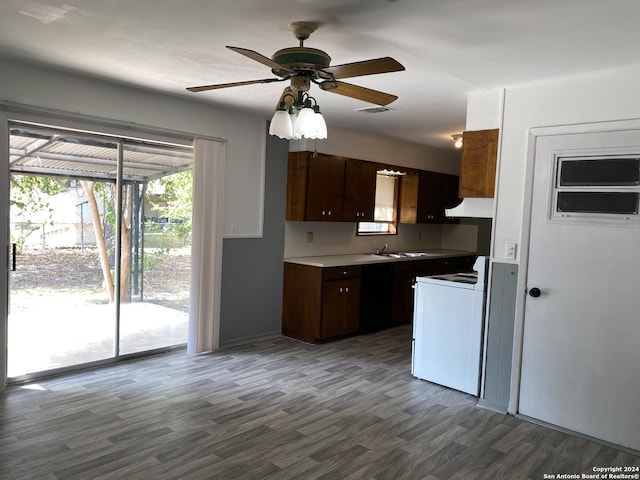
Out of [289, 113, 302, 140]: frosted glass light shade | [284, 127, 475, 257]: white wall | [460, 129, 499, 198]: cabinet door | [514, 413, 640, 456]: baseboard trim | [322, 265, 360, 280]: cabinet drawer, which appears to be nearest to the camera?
[289, 113, 302, 140]: frosted glass light shade

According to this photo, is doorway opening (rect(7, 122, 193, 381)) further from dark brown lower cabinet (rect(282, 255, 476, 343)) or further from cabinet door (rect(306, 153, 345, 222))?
cabinet door (rect(306, 153, 345, 222))

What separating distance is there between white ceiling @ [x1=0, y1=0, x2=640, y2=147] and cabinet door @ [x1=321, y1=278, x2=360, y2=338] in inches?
89.7

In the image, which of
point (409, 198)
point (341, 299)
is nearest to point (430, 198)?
point (409, 198)

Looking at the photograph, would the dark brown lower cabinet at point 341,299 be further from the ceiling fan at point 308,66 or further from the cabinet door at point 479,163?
the ceiling fan at point 308,66

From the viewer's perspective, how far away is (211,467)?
106 inches

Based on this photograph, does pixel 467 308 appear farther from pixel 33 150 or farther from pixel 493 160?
pixel 33 150

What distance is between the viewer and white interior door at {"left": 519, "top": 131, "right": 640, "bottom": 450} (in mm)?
3084

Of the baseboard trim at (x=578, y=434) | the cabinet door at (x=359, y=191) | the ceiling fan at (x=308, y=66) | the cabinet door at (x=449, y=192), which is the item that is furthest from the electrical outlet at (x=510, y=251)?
the cabinet door at (x=449, y=192)

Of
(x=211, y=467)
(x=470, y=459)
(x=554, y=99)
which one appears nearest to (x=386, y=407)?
(x=470, y=459)

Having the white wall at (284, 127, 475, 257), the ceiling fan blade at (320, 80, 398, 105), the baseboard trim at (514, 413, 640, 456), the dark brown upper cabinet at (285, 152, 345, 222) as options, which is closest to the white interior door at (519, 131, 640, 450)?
the baseboard trim at (514, 413, 640, 456)

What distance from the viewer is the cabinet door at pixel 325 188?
546 centimetres

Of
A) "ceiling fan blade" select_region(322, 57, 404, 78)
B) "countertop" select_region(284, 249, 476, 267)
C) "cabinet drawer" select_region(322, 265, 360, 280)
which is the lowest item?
"cabinet drawer" select_region(322, 265, 360, 280)

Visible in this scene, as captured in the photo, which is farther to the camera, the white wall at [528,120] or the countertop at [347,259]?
the countertop at [347,259]

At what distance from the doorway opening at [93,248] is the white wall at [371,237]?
1430mm
